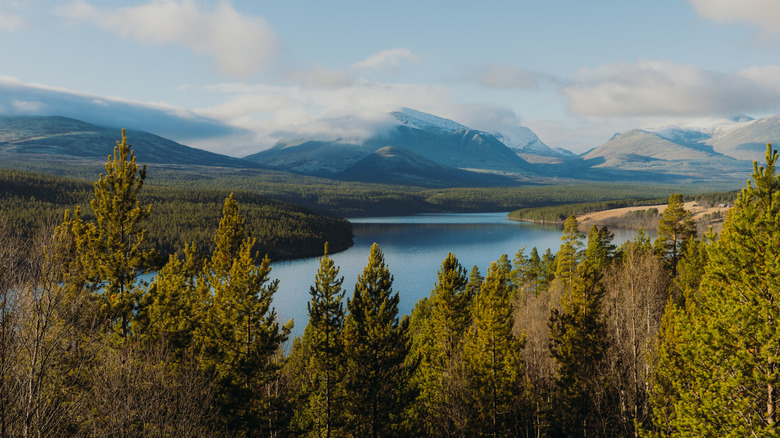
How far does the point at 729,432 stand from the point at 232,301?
25168 mm

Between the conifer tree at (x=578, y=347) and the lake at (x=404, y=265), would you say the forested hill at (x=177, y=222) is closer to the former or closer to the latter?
the lake at (x=404, y=265)

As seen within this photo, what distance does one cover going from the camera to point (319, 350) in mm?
31406

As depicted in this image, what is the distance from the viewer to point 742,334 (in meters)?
17.3

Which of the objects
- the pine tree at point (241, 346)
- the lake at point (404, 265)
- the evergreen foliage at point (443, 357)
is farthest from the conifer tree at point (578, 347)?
the lake at point (404, 265)

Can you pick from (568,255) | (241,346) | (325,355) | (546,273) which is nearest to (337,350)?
(325,355)

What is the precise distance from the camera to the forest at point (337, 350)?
1659 centimetres

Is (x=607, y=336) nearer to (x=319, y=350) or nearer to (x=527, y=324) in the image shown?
(x=527, y=324)

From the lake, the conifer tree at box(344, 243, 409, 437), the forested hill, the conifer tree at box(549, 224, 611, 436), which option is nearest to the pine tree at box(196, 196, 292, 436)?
the conifer tree at box(344, 243, 409, 437)

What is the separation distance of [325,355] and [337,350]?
0.84 metres

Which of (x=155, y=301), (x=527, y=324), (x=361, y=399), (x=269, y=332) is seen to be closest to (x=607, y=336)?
(x=527, y=324)

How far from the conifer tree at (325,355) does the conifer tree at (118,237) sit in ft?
35.1

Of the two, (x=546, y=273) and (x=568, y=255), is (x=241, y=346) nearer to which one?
(x=568, y=255)

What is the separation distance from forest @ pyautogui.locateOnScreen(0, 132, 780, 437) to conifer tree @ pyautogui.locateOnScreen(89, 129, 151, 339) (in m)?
0.11

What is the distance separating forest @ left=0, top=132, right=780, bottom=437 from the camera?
54.4 ft
